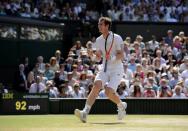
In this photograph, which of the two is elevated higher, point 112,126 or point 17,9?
point 17,9

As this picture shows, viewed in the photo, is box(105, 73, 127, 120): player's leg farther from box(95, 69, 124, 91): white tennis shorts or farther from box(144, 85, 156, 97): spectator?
box(144, 85, 156, 97): spectator

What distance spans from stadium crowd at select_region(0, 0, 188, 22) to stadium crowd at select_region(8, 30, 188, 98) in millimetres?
3489

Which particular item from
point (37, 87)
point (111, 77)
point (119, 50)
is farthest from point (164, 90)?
point (119, 50)

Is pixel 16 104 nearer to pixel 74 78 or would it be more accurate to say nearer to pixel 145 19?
pixel 74 78

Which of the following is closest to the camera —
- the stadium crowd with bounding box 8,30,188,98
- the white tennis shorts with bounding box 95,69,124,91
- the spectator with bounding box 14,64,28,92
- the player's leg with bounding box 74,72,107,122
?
the player's leg with bounding box 74,72,107,122

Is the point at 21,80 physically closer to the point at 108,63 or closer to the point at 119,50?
the point at 108,63

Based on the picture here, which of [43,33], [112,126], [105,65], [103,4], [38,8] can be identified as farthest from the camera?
[103,4]

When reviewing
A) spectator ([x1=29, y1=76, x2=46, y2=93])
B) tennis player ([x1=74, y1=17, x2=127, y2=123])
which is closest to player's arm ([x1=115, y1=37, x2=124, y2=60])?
tennis player ([x1=74, y1=17, x2=127, y2=123])

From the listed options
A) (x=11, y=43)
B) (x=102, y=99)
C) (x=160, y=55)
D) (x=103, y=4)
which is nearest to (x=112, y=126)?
(x=102, y=99)

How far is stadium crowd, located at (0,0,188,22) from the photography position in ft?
82.4

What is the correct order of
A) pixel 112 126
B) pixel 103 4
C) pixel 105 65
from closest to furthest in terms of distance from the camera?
pixel 112 126 → pixel 105 65 → pixel 103 4

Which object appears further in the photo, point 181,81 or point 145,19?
point 145,19

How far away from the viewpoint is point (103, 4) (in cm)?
2714

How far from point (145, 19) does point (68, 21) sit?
333 centimetres
